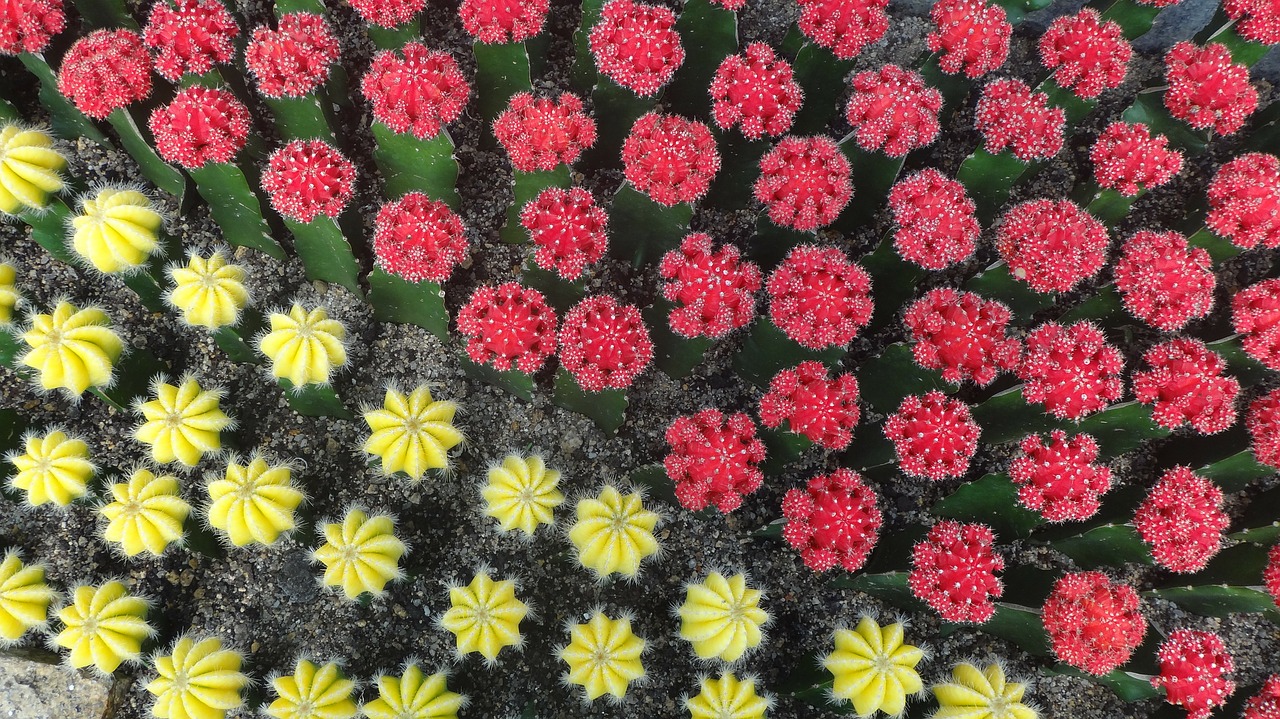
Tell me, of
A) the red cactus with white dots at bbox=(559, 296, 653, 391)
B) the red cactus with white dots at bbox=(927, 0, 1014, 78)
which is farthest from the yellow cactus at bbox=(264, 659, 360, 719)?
the red cactus with white dots at bbox=(927, 0, 1014, 78)

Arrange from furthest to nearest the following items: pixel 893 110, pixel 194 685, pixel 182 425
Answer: pixel 893 110 < pixel 182 425 < pixel 194 685

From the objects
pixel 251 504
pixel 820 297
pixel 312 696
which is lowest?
pixel 312 696

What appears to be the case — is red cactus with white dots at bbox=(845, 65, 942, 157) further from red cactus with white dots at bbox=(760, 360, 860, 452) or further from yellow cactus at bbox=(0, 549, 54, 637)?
yellow cactus at bbox=(0, 549, 54, 637)

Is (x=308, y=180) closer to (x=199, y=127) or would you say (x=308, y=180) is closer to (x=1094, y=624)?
(x=199, y=127)

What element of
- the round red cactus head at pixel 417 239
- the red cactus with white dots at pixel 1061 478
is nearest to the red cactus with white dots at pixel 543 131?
the round red cactus head at pixel 417 239

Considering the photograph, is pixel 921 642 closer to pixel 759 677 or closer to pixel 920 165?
pixel 759 677

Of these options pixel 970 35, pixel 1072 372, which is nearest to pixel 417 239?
pixel 970 35

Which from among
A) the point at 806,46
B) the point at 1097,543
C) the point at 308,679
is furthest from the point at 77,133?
the point at 1097,543
